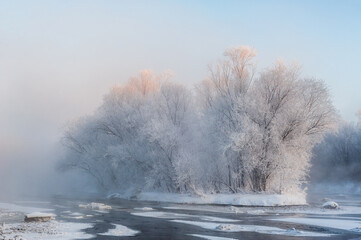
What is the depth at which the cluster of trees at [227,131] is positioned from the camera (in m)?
46.3

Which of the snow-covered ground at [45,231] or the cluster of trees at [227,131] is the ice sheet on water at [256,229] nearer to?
the snow-covered ground at [45,231]

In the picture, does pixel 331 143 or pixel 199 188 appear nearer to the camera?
pixel 199 188

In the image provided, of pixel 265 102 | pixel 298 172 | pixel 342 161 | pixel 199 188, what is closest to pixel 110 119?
pixel 199 188

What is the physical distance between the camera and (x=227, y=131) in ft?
154

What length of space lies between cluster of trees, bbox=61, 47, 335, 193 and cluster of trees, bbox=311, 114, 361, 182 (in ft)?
157

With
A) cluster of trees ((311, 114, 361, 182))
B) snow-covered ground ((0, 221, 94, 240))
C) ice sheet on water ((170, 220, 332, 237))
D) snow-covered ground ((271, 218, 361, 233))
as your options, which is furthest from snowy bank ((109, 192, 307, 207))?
cluster of trees ((311, 114, 361, 182))

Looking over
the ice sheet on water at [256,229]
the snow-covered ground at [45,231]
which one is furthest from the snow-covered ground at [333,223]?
the snow-covered ground at [45,231]

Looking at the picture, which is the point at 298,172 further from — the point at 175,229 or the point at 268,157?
the point at 175,229

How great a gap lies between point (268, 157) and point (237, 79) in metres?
11.1

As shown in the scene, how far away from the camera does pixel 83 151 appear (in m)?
72.6

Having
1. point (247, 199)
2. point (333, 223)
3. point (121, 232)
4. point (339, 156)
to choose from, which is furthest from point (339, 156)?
point (121, 232)

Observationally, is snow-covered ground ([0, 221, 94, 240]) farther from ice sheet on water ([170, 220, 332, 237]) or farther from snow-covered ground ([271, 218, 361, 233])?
snow-covered ground ([271, 218, 361, 233])

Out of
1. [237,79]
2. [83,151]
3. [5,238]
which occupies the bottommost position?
[5,238]

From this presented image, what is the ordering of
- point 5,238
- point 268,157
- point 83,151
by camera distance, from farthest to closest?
1. point 83,151
2. point 268,157
3. point 5,238
